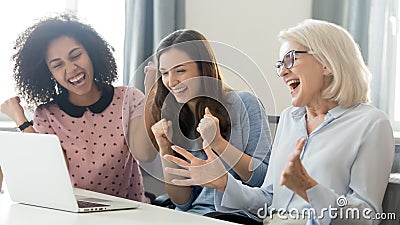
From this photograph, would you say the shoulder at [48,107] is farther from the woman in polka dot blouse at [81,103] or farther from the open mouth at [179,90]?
the open mouth at [179,90]

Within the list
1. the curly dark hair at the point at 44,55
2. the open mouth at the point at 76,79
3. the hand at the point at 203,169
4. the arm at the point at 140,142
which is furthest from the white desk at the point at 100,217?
the curly dark hair at the point at 44,55

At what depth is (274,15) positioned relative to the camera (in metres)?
3.52

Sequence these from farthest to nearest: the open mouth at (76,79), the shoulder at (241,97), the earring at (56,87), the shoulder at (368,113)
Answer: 1. the earring at (56,87)
2. the open mouth at (76,79)
3. the shoulder at (241,97)
4. the shoulder at (368,113)

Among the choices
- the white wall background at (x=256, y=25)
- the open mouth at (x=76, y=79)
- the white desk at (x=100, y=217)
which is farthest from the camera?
the white wall background at (x=256, y=25)

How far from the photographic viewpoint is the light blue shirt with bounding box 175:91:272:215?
2.11 metres

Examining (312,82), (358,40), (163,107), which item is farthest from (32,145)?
(358,40)

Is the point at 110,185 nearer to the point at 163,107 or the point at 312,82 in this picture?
the point at 163,107

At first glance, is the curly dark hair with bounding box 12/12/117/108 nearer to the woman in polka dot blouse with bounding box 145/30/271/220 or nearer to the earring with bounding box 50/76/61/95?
the earring with bounding box 50/76/61/95

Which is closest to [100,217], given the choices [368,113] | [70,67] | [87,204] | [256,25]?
[87,204]

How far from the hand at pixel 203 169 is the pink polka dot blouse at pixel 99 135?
52 centimetres

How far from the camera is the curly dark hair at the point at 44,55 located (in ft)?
8.12

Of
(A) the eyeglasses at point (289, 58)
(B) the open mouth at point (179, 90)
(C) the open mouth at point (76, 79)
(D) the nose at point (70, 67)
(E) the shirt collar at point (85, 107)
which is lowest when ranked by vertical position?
(E) the shirt collar at point (85, 107)

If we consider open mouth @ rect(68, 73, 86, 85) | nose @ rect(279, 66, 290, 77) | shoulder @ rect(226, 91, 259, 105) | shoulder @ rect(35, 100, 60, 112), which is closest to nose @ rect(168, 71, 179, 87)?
shoulder @ rect(226, 91, 259, 105)

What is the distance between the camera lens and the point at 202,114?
6.50 feet
